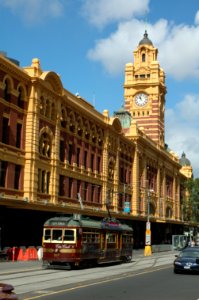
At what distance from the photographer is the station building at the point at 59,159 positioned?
39.7 m

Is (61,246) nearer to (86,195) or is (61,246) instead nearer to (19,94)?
(19,94)

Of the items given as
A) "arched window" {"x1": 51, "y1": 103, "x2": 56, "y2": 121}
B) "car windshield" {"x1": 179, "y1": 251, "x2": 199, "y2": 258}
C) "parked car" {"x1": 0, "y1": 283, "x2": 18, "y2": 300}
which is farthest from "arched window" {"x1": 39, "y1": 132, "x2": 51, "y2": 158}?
"parked car" {"x1": 0, "y1": 283, "x2": 18, "y2": 300}

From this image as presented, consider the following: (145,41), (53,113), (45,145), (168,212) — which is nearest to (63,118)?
(53,113)

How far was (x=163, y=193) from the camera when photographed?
3428 inches

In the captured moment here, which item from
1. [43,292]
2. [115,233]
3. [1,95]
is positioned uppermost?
[1,95]

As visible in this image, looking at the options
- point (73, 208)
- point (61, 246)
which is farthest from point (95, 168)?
point (61, 246)

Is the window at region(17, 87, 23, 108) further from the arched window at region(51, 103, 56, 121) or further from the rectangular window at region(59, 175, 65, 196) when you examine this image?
the rectangular window at region(59, 175, 65, 196)

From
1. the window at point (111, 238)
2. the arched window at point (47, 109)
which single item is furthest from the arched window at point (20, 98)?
the window at point (111, 238)

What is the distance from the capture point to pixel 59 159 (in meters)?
46.8

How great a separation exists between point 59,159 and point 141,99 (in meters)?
53.9

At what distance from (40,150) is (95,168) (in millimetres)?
13787

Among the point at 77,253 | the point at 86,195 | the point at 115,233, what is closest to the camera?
the point at 77,253

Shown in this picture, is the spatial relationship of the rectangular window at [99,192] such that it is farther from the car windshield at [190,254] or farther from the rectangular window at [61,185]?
the car windshield at [190,254]

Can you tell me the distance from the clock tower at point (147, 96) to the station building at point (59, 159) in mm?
15675
